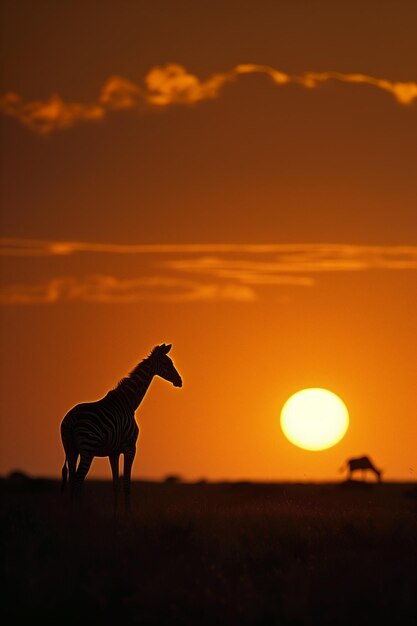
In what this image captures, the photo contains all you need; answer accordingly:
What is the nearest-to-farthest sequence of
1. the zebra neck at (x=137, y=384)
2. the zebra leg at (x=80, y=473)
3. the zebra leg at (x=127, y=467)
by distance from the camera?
1. the zebra leg at (x=80, y=473)
2. the zebra leg at (x=127, y=467)
3. the zebra neck at (x=137, y=384)

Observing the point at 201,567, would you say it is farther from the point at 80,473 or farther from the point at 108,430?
the point at 108,430

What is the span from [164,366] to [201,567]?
7796mm

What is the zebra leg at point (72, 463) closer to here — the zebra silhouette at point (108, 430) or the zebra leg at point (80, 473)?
the zebra silhouette at point (108, 430)

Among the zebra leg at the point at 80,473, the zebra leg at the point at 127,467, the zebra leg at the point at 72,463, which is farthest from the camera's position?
the zebra leg at the point at 127,467

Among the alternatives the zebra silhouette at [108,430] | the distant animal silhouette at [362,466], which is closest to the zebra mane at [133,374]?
the zebra silhouette at [108,430]

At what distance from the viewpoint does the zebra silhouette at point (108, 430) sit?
22359mm

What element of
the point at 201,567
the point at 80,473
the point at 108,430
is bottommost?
the point at 201,567

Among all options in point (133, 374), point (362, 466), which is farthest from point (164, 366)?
point (362, 466)

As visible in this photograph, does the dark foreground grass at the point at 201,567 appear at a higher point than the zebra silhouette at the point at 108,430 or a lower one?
lower

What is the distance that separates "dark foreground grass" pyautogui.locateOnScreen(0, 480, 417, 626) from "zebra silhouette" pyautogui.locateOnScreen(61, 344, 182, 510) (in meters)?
0.67

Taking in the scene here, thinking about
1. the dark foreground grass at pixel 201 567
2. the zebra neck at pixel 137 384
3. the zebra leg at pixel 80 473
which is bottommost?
the dark foreground grass at pixel 201 567

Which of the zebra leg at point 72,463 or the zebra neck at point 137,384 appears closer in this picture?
the zebra leg at point 72,463

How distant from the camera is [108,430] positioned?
894 inches

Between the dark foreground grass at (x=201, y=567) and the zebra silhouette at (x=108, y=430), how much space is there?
26.4 inches
